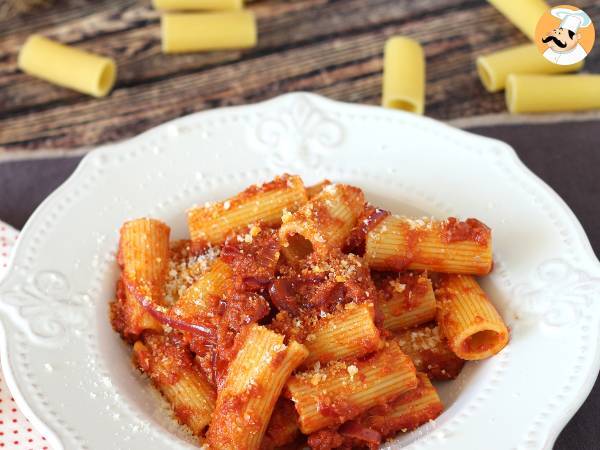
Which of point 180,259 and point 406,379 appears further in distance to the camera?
point 180,259

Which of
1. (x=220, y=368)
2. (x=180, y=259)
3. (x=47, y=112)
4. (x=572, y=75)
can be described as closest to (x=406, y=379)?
(x=220, y=368)

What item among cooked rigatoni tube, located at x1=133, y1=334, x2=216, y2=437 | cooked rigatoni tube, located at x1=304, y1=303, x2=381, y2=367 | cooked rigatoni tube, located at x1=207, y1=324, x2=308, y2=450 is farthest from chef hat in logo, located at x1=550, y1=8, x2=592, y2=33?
cooked rigatoni tube, located at x1=133, y1=334, x2=216, y2=437

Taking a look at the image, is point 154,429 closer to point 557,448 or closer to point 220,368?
point 220,368

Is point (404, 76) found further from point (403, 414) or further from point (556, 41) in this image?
point (403, 414)

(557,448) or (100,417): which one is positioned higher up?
(100,417)

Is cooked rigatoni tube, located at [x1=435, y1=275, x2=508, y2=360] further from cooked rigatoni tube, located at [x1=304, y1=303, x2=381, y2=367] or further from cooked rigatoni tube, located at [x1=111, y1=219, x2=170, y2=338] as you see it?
cooked rigatoni tube, located at [x1=111, y1=219, x2=170, y2=338]

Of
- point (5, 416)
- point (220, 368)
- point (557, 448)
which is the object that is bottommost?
point (557, 448)
